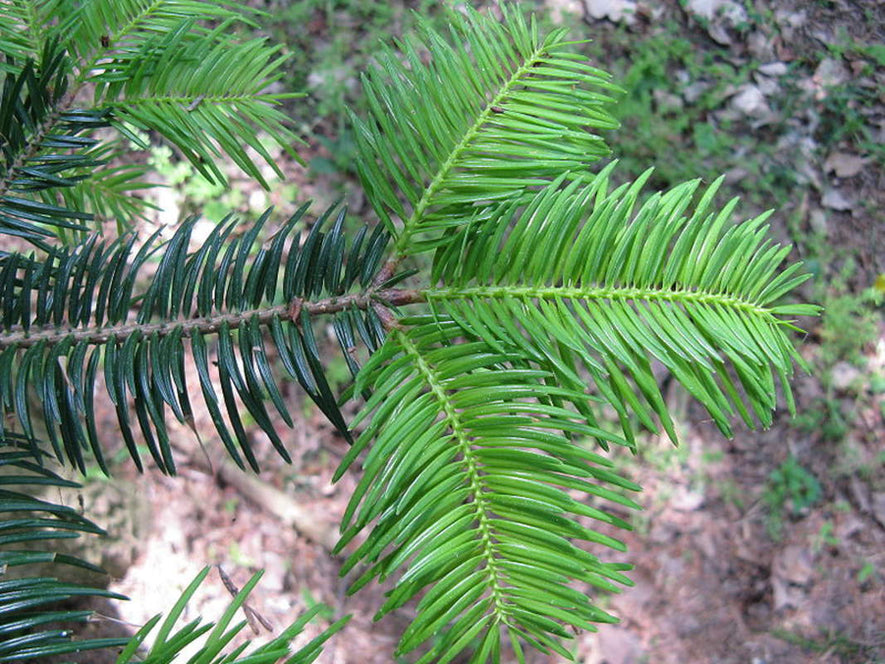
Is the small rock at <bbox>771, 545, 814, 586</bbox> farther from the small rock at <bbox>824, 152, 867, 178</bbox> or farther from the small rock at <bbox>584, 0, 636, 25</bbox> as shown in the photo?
the small rock at <bbox>584, 0, 636, 25</bbox>

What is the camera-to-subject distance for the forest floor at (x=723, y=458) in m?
1.88

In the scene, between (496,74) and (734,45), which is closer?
(496,74)

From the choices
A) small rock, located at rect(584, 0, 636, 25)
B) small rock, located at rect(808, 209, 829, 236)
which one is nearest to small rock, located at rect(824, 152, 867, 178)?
small rock, located at rect(808, 209, 829, 236)

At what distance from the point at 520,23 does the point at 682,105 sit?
2128 mm

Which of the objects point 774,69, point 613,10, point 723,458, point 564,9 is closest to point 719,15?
point 774,69

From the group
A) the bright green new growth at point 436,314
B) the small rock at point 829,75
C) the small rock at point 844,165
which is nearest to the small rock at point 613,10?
the small rock at point 829,75

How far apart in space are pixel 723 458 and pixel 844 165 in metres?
1.28

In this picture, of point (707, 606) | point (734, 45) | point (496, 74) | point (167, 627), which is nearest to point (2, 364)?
point (167, 627)

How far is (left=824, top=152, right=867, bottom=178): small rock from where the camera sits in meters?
2.54

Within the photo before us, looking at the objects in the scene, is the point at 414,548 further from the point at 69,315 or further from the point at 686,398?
the point at 686,398

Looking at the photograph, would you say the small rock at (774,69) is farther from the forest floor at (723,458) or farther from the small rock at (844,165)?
the small rock at (844,165)

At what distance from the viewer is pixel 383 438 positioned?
59cm

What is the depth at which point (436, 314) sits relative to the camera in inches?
25.0

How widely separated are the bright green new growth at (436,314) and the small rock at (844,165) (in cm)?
227
